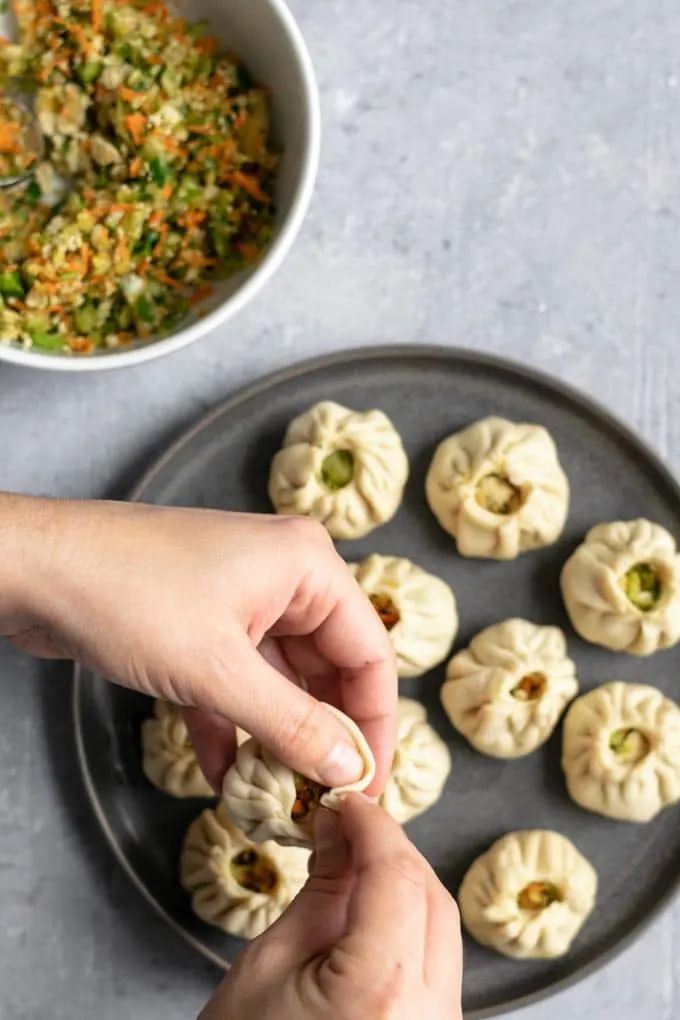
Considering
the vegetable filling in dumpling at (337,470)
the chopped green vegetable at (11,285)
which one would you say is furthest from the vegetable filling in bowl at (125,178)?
the vegetable filling in dumpling at (337,470)

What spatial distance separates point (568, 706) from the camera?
1.73 meters

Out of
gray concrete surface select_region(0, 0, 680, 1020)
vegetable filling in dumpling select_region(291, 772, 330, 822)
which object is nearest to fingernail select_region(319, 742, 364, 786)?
vegetable filling in dumpling select_region(291, 772, 330, 822)

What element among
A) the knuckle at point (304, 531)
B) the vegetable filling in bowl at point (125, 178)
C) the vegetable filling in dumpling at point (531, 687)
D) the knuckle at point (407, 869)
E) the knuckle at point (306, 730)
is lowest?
the knuckle at point (407, 869)

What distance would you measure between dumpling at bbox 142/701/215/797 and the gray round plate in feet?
0.13

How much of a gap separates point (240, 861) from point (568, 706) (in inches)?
20.3

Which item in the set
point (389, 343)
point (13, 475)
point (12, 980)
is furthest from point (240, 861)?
point (389, 343)

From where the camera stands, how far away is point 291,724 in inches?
49.1

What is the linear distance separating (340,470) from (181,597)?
511 millimetres

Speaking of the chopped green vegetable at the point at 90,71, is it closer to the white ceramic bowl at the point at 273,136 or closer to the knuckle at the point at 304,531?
the white ceramic bowl at the point at 273,136

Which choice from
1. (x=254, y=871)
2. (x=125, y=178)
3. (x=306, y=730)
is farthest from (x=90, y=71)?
(x=254, y=871)

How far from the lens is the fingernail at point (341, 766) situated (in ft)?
4.21

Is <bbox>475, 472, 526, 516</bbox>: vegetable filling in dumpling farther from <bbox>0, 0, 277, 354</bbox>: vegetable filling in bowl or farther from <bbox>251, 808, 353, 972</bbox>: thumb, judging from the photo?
<bbox>251, 808, 353, 972</bbox>: thumb

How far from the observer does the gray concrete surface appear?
66.9 inches

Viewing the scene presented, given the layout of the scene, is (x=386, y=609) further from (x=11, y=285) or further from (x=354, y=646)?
(x=11, y=285)
